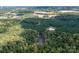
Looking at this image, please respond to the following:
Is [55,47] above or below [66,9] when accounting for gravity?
below

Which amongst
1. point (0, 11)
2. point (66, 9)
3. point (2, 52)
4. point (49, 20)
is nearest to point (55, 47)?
point (49, 20)

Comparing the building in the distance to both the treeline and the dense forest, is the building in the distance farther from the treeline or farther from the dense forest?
the treeline

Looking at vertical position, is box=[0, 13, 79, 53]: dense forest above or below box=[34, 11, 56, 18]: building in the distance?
below

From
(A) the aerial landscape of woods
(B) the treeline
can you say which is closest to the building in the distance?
(A) the aerial landscape of woods

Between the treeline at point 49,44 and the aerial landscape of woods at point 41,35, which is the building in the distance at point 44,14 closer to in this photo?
the aerial landscape of woods at point 41,35

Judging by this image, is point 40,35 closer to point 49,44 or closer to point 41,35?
point 41,35

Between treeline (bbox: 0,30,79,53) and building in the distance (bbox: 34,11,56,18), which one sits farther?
building in the distance (bbox: 34,11,56,18)

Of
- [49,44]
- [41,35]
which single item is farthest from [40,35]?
[49,44]
